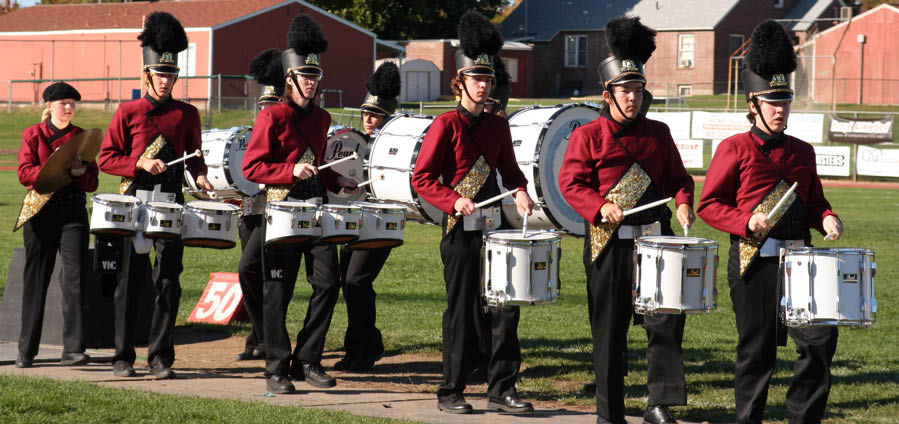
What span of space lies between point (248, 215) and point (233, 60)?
39159 millimetres

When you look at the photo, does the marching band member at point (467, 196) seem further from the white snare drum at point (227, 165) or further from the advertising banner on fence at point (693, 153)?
the advertising banner on fence at point (693, 153)

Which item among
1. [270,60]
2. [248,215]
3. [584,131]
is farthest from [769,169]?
[270,60]

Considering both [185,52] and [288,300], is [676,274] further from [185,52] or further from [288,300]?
[185,52]

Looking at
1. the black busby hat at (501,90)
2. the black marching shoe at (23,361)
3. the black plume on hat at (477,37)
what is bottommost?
the black marching shoe at (23,361)

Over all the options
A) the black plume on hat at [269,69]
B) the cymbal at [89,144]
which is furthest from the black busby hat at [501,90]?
the cymbal at [89,144]

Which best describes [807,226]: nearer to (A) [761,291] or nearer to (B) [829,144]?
(A) [761,291]

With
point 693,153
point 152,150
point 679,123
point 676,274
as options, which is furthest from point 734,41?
point 676,274

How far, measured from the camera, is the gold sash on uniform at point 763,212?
21.5 ft

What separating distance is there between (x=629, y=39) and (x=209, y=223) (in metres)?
3.12

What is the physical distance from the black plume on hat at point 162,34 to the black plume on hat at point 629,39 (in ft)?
10.6

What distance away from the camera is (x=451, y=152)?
7.57m

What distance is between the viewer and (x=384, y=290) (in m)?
13.3

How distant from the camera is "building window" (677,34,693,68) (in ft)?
194

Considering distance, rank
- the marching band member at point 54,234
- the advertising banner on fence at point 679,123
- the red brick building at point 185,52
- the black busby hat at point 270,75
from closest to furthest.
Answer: the marching band member at point 54,234
the black busby hat at point 270,75
the advertising banner on fence at point 679,123
the red brick building at point 185,52
